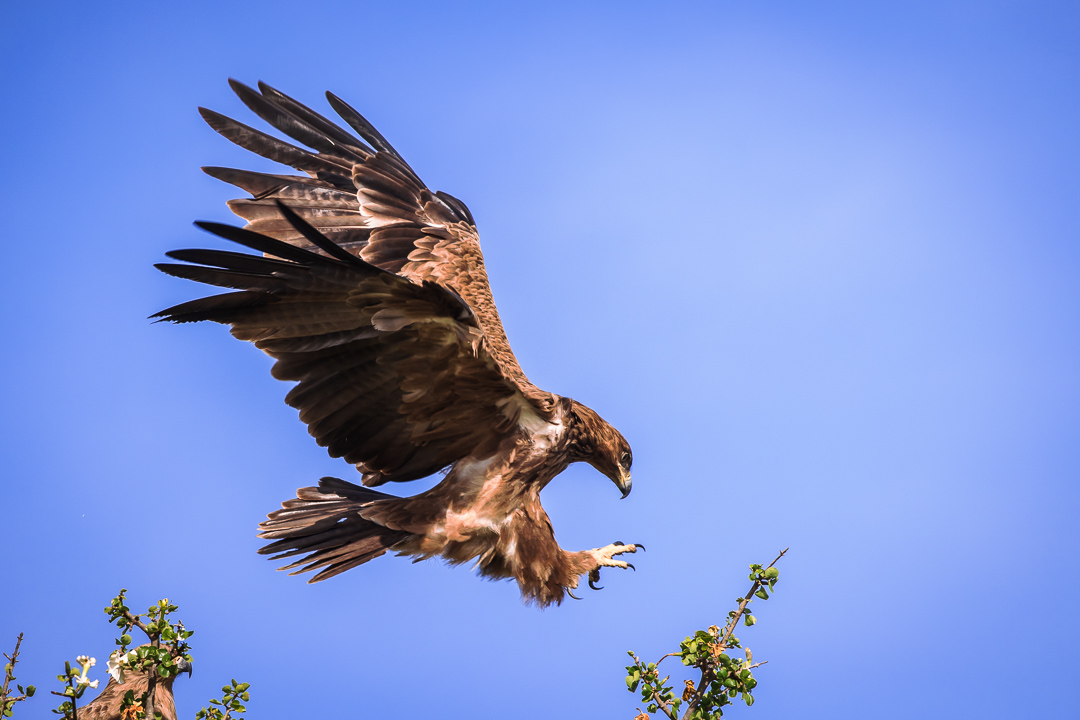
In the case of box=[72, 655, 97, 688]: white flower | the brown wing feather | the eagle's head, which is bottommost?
box=[72, 655, 97, 688]: white flower

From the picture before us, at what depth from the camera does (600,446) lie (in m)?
4.23

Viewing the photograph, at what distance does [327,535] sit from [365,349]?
89 cm

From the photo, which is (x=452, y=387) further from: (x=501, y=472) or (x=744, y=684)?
(x=744, y=684)

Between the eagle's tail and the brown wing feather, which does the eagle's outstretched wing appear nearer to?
the eagle's tail

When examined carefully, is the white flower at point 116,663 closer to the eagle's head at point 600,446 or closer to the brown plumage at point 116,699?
the brown plumage at point 116,699

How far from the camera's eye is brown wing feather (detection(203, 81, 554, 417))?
476 centimetres

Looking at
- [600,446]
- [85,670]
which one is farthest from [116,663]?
[600,446]

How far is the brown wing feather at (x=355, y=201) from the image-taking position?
15.6 ft

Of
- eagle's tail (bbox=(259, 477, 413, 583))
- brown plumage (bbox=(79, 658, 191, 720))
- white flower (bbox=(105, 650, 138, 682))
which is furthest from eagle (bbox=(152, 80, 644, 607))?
white flower (bbox=(105, 650, 138, 682))

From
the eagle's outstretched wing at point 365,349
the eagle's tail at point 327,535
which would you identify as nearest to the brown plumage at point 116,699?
the eagle's tail at point 327,535

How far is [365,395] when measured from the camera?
3787 mm

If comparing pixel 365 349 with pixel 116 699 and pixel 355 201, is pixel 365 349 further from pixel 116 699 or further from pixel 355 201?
pixel 116 699

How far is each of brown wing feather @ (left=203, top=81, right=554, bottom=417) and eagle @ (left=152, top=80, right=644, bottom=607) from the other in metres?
0.01

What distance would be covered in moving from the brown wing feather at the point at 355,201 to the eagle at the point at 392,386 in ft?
0.04
